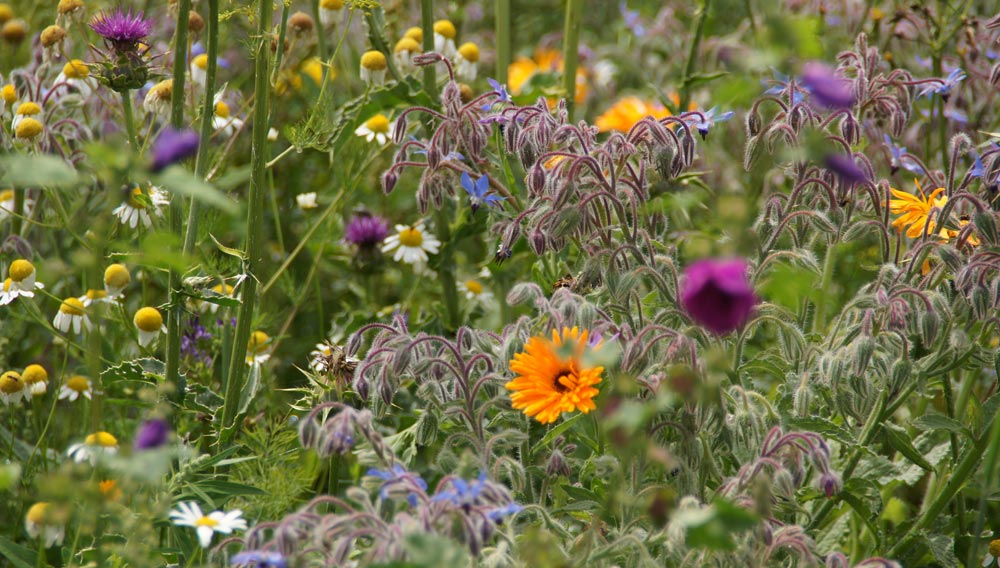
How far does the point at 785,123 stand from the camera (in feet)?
7.14

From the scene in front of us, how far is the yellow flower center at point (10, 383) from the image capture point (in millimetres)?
2439

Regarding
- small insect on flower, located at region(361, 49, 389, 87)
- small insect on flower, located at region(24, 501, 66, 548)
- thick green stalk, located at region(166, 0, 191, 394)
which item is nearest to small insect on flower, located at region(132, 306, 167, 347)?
thick green stalk, located at region(166, 0, 191, 394)

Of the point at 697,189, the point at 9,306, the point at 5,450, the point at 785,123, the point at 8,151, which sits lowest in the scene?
the point at 5,450

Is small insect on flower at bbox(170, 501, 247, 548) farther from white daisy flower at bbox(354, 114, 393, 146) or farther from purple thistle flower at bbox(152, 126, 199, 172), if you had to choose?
white daisy flower at bbox(354, 114, 393, 146)

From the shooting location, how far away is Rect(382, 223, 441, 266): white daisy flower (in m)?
3.06

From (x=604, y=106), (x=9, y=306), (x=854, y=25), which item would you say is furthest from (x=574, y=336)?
(x=604, y=106)

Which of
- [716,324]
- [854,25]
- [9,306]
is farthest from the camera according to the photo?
[854,25]

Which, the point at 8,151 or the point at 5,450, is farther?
the point at 8,151

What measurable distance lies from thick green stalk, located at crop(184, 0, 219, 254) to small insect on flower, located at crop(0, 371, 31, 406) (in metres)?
0.61

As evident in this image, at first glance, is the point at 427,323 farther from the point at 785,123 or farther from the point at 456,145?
the point at 785,123

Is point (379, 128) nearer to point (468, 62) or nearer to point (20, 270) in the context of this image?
point (468, 62)

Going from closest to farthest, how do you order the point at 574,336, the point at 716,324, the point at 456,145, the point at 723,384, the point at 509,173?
the point at 716,324 < the point at 574,336 < the point at 723,384 < the point at 456,145 < the point at 509,173

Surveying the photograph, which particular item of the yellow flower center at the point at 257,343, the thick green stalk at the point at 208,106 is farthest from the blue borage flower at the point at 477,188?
the yellow flower center at the point at 257,343

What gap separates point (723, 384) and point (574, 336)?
1.40 feet
